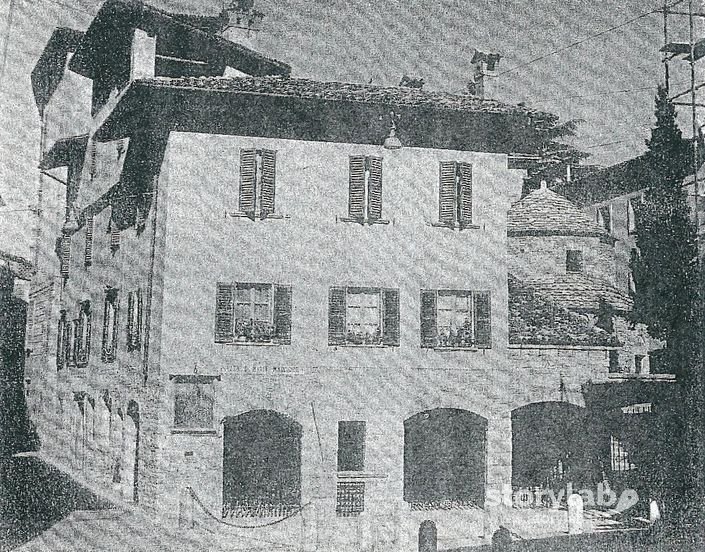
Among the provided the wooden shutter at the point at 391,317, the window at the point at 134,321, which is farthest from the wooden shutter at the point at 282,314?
the window at the point at 134,321

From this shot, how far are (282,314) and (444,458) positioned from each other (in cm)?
159

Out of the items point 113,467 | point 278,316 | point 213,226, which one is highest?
point 213,226

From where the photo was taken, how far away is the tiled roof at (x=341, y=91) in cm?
582

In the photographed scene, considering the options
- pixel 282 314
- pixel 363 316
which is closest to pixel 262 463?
pixel 282 314

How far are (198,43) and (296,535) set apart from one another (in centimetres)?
341

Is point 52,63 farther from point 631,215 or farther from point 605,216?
point 631,215

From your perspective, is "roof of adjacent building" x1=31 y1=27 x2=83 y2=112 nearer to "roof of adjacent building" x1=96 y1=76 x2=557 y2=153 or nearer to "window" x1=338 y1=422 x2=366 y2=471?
"roof of adjacent building" x1=96 y1=76 x2=557 y2=153

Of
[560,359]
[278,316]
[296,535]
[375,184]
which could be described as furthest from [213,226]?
[560,359]

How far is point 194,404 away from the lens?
220 inches

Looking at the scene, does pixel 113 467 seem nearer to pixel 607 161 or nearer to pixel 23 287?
pixel 23 287

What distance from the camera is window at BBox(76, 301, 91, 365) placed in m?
5.85

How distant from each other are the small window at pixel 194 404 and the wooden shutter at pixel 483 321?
187 cm

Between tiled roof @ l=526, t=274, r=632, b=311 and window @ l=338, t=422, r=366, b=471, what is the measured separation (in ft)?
5.38

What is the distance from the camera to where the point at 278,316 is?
226 inches
